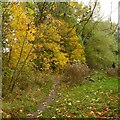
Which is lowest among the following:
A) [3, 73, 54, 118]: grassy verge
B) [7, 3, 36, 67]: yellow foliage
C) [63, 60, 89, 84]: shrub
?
[3, 73, 54, 118]: grassy verge

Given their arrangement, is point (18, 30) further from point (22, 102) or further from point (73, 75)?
point (73, 75)

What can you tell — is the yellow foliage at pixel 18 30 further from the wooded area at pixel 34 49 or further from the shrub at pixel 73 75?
the shrub at pixel 73 75

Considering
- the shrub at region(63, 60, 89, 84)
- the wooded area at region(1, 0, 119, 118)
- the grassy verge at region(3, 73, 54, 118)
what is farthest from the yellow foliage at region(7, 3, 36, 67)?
the shrub at region(63, 60, 89, 84)

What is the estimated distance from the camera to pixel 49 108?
824 cm

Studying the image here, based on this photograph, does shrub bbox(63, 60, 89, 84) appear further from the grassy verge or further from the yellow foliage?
the yellow foliage

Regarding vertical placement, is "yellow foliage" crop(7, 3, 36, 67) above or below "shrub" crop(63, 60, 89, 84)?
above

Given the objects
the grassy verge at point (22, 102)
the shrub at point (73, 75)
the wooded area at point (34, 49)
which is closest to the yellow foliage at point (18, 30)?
the wooded area at point (34, 49)

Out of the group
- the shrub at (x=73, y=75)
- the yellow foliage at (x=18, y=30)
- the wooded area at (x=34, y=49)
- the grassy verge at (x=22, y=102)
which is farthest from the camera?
the shrub at (x=73, y=75)

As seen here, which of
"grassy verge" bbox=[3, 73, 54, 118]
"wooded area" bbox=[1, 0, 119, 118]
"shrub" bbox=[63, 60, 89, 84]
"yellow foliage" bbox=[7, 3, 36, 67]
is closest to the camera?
"wooded area" bbox=[1, 0, 119, 118]

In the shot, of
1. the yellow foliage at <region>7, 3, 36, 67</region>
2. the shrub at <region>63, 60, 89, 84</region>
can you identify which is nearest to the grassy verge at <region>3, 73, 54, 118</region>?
the yellow foliage at <region>7, 3, 36, 67</region>

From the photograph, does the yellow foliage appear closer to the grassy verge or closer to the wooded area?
the wooded area

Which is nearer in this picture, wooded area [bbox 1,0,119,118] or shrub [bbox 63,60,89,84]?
wooded area [bbox 1,0,119,118]

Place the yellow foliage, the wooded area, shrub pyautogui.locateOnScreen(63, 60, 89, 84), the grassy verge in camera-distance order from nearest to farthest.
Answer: the wooded area < the grassy verge < the yellow foliage < shrub pyautogui.locateOnScreen(63, 60, 89, 84)

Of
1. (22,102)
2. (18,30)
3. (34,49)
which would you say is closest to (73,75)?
(34,49)
